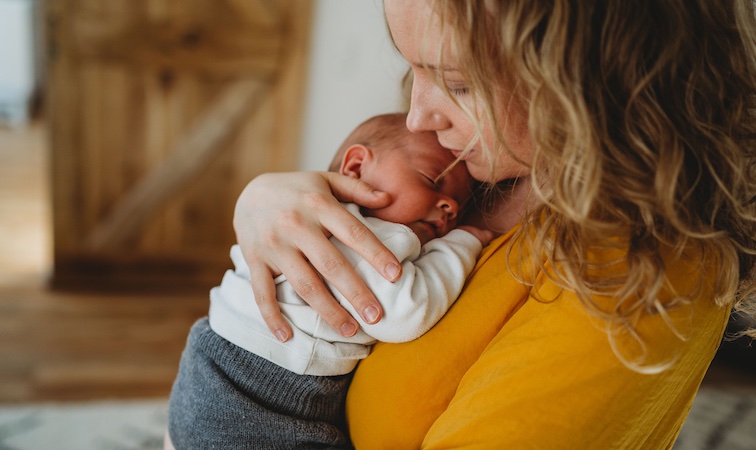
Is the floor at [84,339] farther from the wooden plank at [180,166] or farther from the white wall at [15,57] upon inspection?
the white wall at [15,57]

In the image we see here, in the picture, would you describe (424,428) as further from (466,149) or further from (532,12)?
(532,12)

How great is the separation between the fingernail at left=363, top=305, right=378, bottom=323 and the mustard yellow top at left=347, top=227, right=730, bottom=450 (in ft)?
0.18

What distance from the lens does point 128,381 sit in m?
2.60

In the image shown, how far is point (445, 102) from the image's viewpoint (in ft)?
2.96

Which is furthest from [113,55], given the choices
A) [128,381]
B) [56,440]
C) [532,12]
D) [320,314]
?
[532,12]

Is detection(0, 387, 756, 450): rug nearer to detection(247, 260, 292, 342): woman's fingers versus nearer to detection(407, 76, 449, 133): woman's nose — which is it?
detection(247, 260, 292, 342): woman's fingers

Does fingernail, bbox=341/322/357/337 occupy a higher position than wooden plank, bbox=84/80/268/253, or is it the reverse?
fingernail, bbox=341/322/357/337

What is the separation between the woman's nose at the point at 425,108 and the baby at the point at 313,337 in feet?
0.28

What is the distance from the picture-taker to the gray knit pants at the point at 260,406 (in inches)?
39.7

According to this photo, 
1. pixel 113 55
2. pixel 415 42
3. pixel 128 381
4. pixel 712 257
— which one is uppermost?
pixel 415 42

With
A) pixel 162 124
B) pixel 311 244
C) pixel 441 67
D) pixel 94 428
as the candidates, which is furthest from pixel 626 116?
pixel 162 124

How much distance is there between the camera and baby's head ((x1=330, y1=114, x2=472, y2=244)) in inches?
43.5

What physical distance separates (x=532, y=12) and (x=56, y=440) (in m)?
2.16

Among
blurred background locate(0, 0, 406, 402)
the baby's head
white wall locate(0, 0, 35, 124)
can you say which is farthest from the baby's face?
white wall locate(0, 0, 35, 124)
